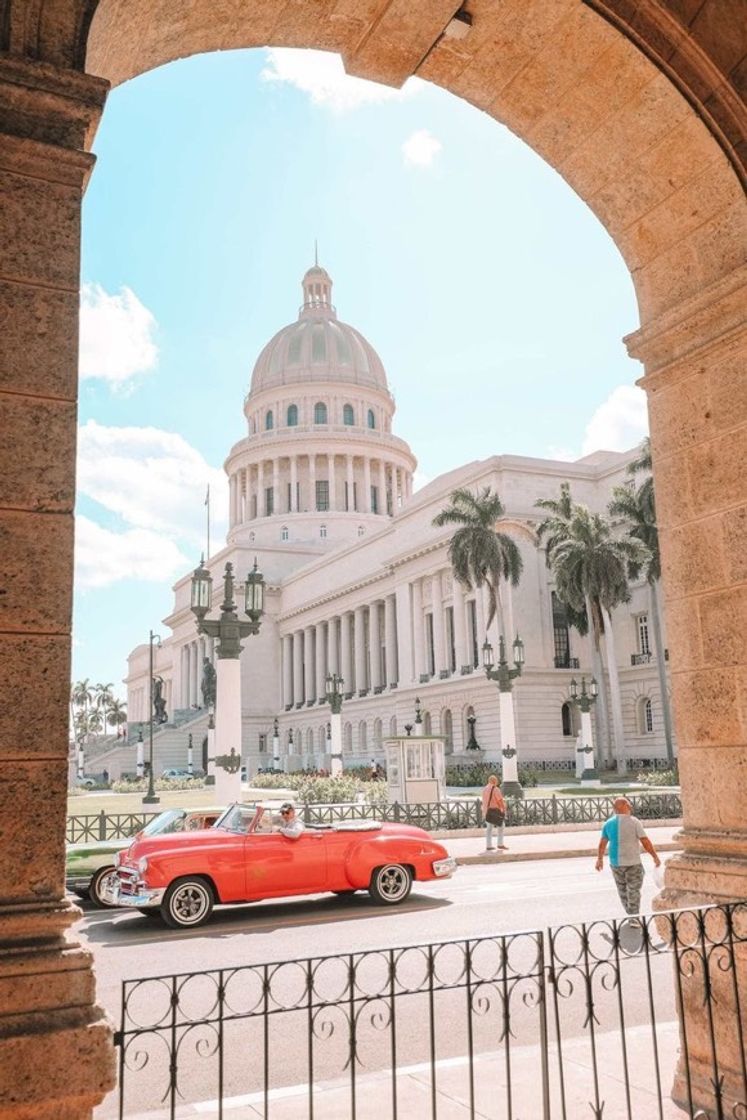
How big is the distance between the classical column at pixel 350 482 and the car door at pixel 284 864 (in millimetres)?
95025

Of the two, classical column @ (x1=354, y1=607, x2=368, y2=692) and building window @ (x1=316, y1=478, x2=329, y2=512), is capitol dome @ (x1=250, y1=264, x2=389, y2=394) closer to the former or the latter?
building window @ (x1=316, y1=478, x2=329, y2=512)

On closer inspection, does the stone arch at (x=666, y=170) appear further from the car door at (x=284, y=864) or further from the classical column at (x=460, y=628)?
the classical column at (x=460, y=628)

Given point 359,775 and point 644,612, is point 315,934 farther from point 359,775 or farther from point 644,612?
point 644,612

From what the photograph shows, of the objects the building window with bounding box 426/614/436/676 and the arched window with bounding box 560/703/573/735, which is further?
the building window with bounding box 426/614/436/676

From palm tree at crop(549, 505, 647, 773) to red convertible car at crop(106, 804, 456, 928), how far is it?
122 feet

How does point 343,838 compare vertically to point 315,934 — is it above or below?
above

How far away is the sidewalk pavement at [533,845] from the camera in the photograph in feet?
66.7

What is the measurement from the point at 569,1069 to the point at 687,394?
14.3ft

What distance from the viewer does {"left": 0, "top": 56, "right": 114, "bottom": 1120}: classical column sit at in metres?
3.52

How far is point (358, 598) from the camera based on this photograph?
266 ft

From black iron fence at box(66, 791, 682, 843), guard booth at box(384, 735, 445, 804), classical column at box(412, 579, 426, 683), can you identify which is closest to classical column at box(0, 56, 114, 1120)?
black iron fence at box(66, 791, 682, 843)

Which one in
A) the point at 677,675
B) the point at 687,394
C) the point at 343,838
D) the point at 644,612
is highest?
the point at 644,612

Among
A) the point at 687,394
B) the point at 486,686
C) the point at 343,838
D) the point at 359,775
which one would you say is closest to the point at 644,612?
the point at 486,686

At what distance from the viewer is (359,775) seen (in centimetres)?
5700
